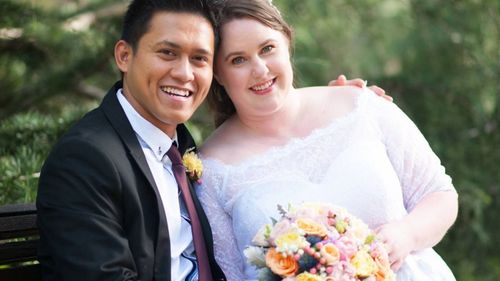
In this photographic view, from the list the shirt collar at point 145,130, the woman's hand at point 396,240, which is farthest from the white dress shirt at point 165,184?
the woman's hand at point 396,240

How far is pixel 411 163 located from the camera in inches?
151

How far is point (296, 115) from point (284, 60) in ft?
1.17

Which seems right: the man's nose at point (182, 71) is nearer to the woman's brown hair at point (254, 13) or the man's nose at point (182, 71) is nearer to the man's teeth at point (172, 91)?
the man's teeth at point (172, 91)

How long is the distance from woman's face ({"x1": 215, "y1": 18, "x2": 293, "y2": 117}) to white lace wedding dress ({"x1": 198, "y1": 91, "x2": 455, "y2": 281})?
0.89 ft

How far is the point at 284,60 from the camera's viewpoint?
148 inches

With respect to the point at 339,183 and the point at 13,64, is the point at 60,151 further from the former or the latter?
the point at 13,64

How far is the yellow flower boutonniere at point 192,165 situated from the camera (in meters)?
3.62

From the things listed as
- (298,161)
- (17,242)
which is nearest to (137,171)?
(17,242)

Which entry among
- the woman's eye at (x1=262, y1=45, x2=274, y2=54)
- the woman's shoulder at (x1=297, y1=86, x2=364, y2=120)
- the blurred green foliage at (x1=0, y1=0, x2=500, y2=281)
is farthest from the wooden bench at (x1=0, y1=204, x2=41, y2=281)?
the blurred green foliage at (x1=0, y1=0, x2=500, y2=281)

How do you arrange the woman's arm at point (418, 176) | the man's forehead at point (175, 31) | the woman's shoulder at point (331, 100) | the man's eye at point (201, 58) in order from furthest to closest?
the woman's shoulder at point (331, 100) → the woman's arm at point (418, 176) → the man's eye at point (201, 58) → the man's forehead at point (175, 31)

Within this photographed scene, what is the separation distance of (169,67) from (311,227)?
36.3 inches

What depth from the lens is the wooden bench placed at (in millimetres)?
3301

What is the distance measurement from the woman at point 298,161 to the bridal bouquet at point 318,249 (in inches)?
16.0

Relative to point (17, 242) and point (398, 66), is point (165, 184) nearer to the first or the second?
point (17, 242)
